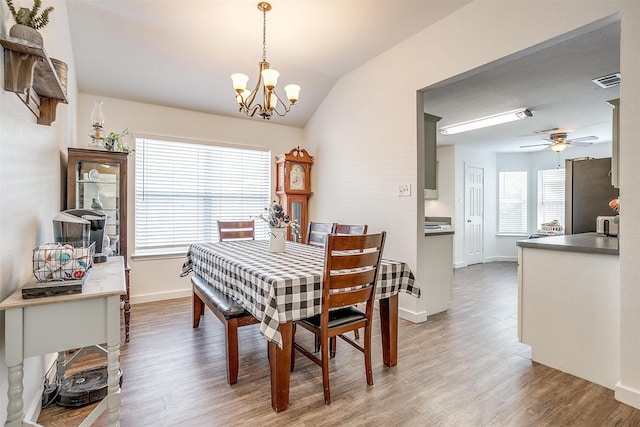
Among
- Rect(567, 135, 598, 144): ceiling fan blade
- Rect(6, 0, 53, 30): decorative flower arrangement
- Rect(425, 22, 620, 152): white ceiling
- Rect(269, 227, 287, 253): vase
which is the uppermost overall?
Rect(425, 22, 620, 152): white ceiling

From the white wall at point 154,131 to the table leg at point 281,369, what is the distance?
2.75 metres

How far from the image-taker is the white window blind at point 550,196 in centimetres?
658

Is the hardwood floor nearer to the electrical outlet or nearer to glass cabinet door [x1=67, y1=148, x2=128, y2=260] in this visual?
glass cabinet door [x1=67, y1=148, x2=128, y2=260]

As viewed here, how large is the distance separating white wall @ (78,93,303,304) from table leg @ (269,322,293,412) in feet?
9.02

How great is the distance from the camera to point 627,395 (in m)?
1.82

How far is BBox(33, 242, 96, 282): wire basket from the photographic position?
4.50ft

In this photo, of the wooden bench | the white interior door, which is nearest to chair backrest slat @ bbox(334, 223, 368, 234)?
the wooden bench

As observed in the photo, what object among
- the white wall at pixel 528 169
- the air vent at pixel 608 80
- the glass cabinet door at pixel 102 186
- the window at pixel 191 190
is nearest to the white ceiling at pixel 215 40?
the window at pixel 191 190

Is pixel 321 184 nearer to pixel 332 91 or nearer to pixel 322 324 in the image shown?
pixel 332 91

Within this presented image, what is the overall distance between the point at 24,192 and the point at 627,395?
11.2 feet

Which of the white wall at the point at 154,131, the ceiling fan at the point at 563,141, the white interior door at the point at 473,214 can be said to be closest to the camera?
the white wall at the point at 154,131

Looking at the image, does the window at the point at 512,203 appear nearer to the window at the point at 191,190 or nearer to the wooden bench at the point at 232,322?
the window at the point at 191,190

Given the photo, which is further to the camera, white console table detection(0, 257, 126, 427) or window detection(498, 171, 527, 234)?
window detection(498, 171, 527, 234)

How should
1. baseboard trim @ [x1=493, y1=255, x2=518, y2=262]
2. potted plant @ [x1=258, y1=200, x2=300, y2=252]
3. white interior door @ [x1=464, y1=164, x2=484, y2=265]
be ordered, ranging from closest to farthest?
potted plant @ [x1=258, y1=200, x2=300, y2=252]
white interior door @ [x1=464, y1=164, x2=484, y2=265]
baseboard trim @ [x1=493, y1=255, x2=518, y2=262]
